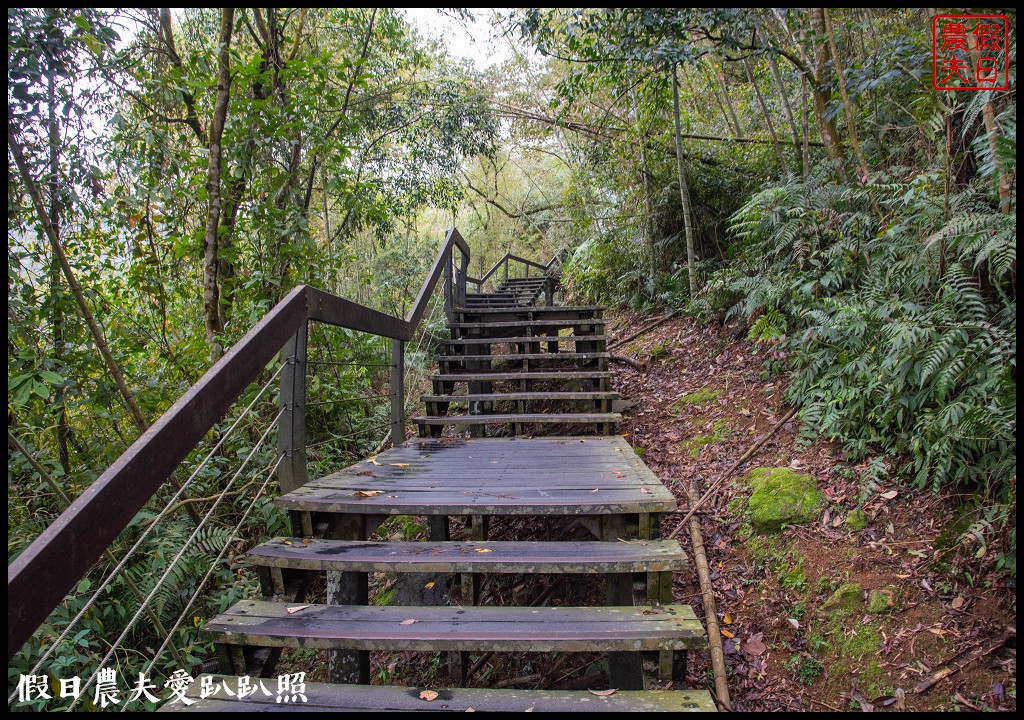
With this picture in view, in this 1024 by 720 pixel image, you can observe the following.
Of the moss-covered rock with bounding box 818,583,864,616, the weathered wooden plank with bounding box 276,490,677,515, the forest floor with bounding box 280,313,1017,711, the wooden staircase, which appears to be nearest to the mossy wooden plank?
the forest floor with bounding box 280,313,1017,711

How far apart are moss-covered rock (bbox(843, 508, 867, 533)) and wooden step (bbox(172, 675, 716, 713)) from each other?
1.89 m

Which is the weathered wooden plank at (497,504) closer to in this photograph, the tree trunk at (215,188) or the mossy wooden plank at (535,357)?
the tree trunk at (215,188)

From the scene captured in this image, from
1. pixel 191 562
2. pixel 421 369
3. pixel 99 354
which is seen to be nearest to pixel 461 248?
pixel 421 369

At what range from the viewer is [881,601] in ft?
8.29

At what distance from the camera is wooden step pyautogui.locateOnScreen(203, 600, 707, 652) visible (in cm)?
171

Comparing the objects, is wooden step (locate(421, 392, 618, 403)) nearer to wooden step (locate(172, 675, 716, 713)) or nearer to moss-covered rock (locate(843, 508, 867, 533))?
moss-covered rock (locate(843, 508, 867, 533))

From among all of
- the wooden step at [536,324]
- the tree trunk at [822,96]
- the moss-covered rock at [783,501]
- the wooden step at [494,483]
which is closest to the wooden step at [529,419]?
the wooden step at [494,483]

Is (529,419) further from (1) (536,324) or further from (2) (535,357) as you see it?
(1) (536,324)

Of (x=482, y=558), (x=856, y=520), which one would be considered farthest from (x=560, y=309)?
(x=482, y=558)

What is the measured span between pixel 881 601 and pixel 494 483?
6.65 feet

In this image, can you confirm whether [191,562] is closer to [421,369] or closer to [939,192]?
[421,369]

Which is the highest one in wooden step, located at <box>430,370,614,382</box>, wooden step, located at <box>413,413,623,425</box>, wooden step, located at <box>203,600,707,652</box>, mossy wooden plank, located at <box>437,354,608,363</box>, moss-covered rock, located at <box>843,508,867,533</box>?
mossy wooden plank, located at <box>437,354,608,363</box>

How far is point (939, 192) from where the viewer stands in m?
3.53

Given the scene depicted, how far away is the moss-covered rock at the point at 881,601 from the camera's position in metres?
2.50
